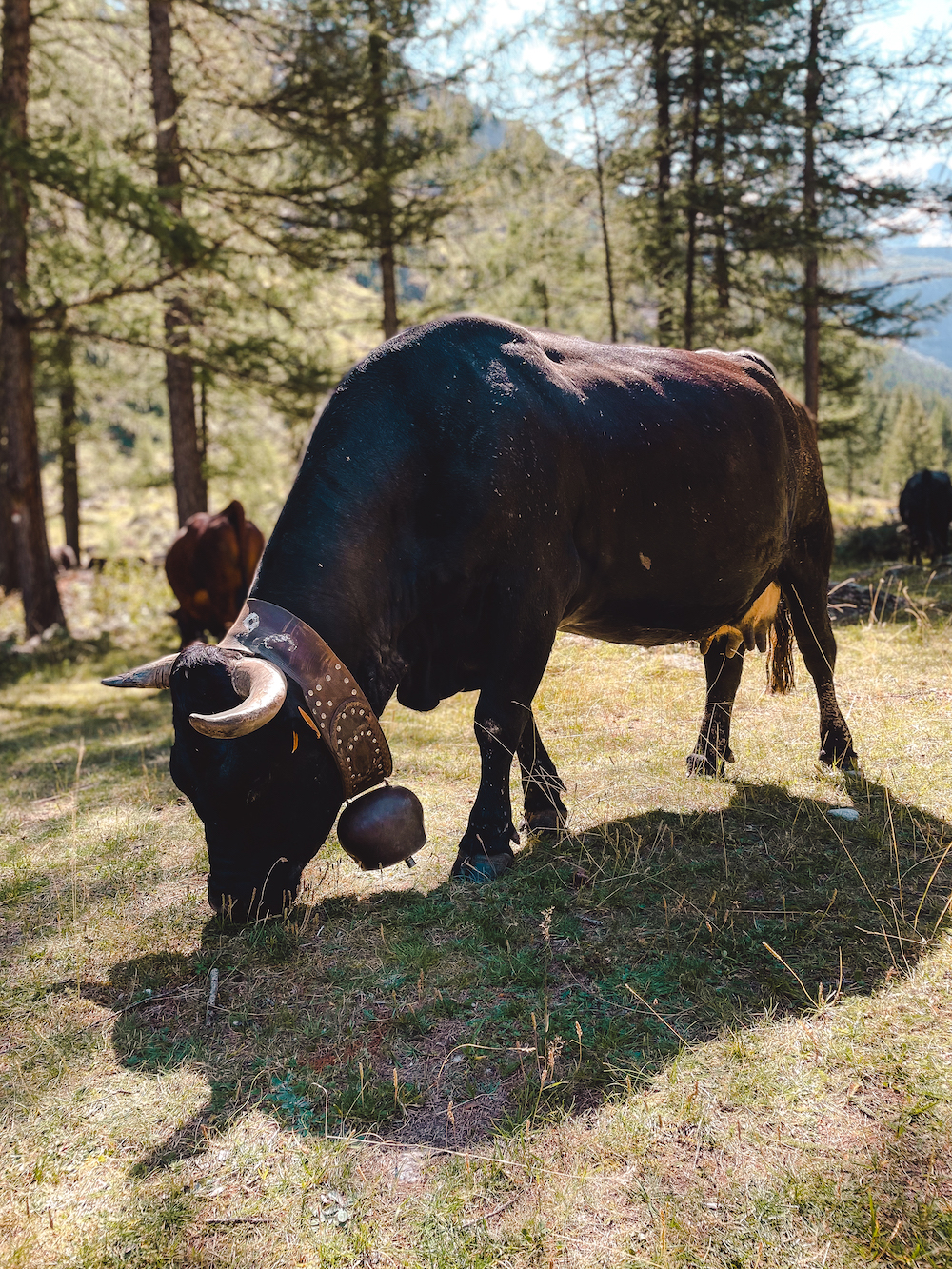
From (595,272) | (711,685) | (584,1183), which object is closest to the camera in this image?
(584,1183)

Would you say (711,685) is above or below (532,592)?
below

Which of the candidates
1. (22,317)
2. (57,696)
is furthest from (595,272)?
(57,696)

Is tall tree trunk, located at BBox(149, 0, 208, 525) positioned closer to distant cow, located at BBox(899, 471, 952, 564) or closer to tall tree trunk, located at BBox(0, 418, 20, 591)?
tall tree trunk, located at BBox(0, 418, 20, 591)

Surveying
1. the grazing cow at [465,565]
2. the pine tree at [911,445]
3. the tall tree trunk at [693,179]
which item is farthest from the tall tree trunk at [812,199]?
the pine tree at [911,445]

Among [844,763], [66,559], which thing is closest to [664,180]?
[844,763]

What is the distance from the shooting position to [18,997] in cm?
298

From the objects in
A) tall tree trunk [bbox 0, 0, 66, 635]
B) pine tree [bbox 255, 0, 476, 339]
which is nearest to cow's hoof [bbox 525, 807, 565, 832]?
tall tree trunk [bbox 0, 0, 66, 635]

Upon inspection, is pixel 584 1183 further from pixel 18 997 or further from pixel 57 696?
pixel 57 696

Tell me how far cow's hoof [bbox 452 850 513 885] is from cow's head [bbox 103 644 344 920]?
65 cm

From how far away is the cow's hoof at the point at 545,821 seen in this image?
13.4 ft

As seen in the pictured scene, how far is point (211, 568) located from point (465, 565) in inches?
311

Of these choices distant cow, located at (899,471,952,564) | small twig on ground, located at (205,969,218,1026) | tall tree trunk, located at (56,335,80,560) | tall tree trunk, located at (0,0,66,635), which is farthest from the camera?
tall tree trunk, located at (56,335,80,560)

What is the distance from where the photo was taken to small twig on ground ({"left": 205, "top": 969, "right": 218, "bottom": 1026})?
278 centimetres

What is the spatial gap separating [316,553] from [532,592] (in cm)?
90
